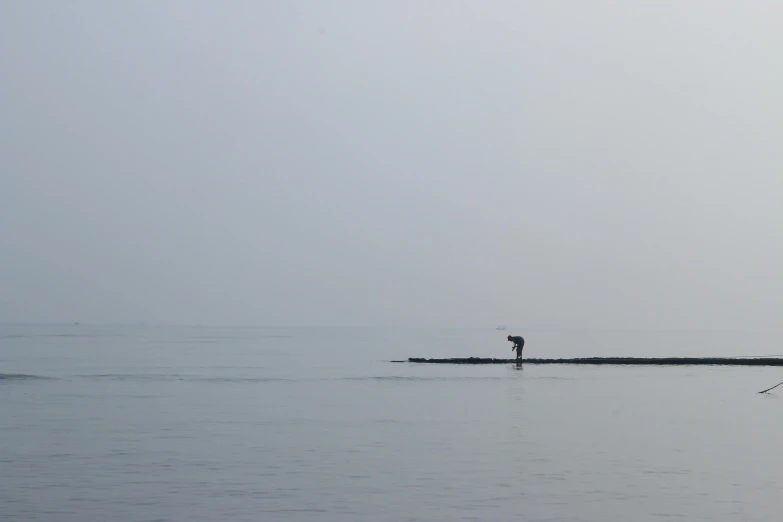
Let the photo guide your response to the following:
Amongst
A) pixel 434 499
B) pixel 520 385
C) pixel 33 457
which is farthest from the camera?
pixel 520 385

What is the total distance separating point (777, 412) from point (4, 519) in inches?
1240

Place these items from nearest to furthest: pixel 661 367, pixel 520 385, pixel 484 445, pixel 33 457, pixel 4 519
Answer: pixel 4 519 < pixel 33 457 < pixel 484 445 < pixel 520 385 < pixel 661 367

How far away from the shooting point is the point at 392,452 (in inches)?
1039

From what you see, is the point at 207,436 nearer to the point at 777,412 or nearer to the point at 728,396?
the point at 777,412

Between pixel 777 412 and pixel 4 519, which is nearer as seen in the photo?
pixel 4 519

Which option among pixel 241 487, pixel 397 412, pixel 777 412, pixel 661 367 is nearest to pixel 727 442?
pixel 777 412

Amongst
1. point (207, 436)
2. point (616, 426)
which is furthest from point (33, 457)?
point (616, 426)

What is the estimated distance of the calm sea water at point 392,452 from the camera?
18.9m

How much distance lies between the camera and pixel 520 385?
4994 centimetres

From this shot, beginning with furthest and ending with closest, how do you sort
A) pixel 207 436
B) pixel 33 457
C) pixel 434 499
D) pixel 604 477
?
pixel 207 436 < pixel 33 457 < pixel 604 477 < pixel 434 499

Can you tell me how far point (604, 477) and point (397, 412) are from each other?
630 inches

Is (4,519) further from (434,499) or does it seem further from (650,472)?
(650,472)

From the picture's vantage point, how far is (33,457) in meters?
24.9

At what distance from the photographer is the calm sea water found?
18.9 metres
